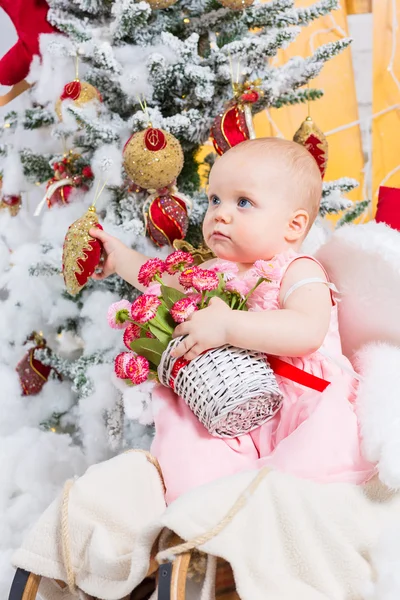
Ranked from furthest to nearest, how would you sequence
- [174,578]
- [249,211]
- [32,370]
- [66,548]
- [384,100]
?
[384,100], [32,370], [249,211], [66,548], [174,578]

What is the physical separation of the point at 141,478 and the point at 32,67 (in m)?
0.99

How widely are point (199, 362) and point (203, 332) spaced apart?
46 millimetres

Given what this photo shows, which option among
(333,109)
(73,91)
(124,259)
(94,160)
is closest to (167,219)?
(124,259)

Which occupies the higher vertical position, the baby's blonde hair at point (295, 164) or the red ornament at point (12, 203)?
the baby's blonde hair at point (295, 164)

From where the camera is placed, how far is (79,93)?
1262 mm

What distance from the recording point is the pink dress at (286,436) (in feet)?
2.89

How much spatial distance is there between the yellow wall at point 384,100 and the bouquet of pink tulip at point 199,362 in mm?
1295

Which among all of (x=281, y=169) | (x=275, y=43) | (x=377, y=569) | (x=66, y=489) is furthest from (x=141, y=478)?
(x=275, y=43)

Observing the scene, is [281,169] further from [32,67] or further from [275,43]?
[32,67]

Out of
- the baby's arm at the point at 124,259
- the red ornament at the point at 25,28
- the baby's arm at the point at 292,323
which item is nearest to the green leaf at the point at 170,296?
the baby's arm at the point at 292,323

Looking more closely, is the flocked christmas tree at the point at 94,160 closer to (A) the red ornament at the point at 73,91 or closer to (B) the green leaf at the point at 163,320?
(A) the red ornament at the point at 73,91

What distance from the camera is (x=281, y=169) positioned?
42.6 inches

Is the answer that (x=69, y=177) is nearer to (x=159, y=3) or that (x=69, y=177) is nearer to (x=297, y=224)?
(x=159, y=3)

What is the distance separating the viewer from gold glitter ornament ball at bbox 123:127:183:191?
1192 mm
